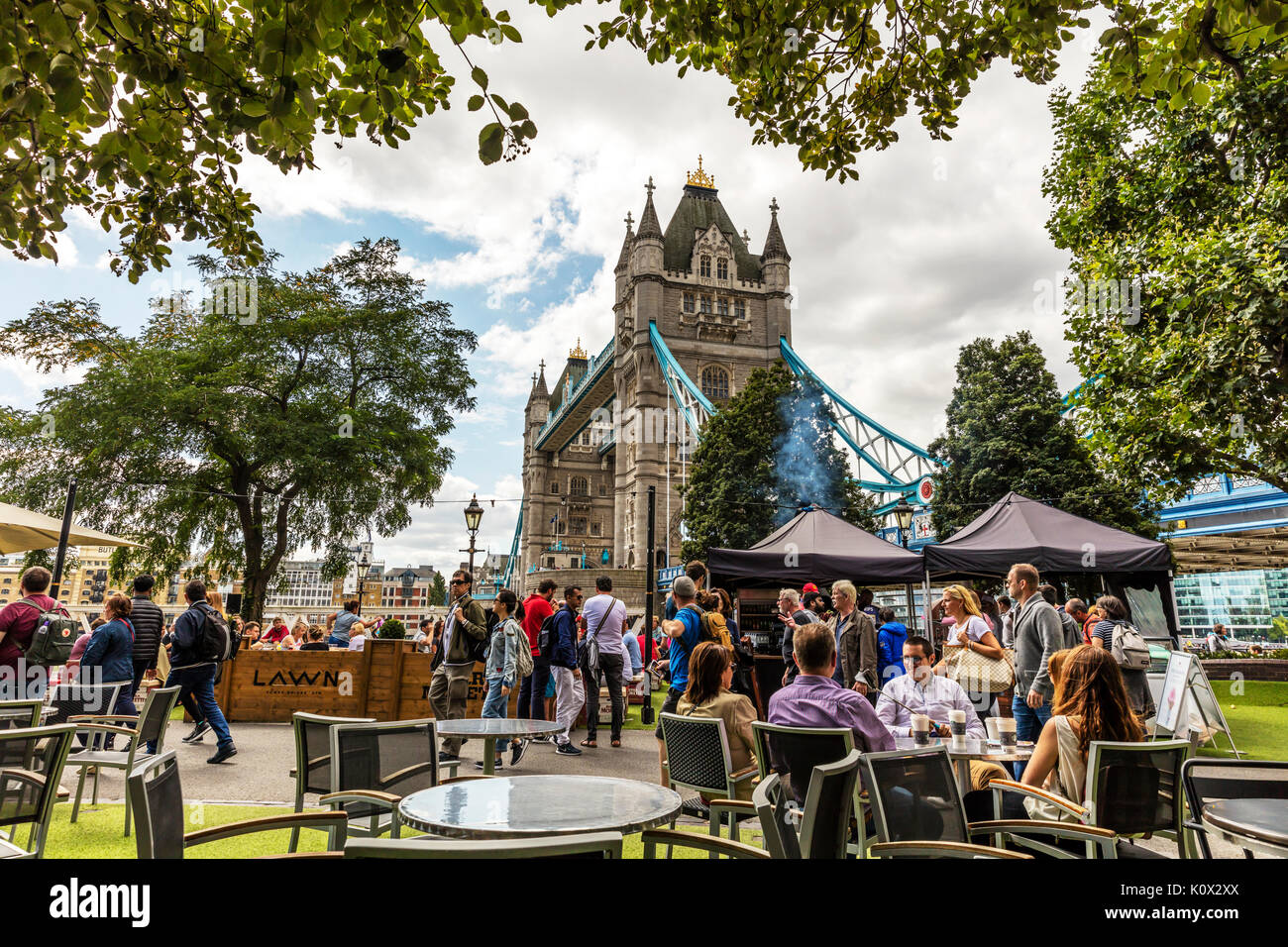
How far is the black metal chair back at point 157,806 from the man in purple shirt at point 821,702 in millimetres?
2487

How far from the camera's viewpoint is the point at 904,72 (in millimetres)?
4594

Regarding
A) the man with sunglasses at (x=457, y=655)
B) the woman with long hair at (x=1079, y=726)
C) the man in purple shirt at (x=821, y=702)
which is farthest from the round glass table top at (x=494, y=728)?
the woman with long hair at (x=1079, y=726)

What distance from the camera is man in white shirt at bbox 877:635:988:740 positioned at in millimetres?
4746

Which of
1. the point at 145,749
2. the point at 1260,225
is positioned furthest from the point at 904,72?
the point at 1260,225

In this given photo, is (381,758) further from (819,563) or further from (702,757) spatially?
(819,563)

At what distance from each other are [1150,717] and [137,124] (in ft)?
33.1

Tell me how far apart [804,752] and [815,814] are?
1045 millimetres

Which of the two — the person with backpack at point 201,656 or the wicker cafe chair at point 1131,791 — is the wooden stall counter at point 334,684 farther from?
the wicker cafe chair at point 1131,791

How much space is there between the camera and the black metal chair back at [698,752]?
3930 millimetres

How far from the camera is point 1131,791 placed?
3.42 m

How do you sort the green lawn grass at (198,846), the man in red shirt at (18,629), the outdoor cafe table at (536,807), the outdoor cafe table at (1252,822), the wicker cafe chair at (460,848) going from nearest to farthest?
the wicker cafe chair at (460,848)
the outdoor cafe table at (536,807)
the outdoor cafe table at (1252,822)
the green lawn grass at (198,846)
the man in red shirt at (18,629)

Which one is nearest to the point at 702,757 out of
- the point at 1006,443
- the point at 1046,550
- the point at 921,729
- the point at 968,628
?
the point at 921,729

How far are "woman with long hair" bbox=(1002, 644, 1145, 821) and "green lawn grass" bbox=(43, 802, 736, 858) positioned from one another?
6.19 ft
